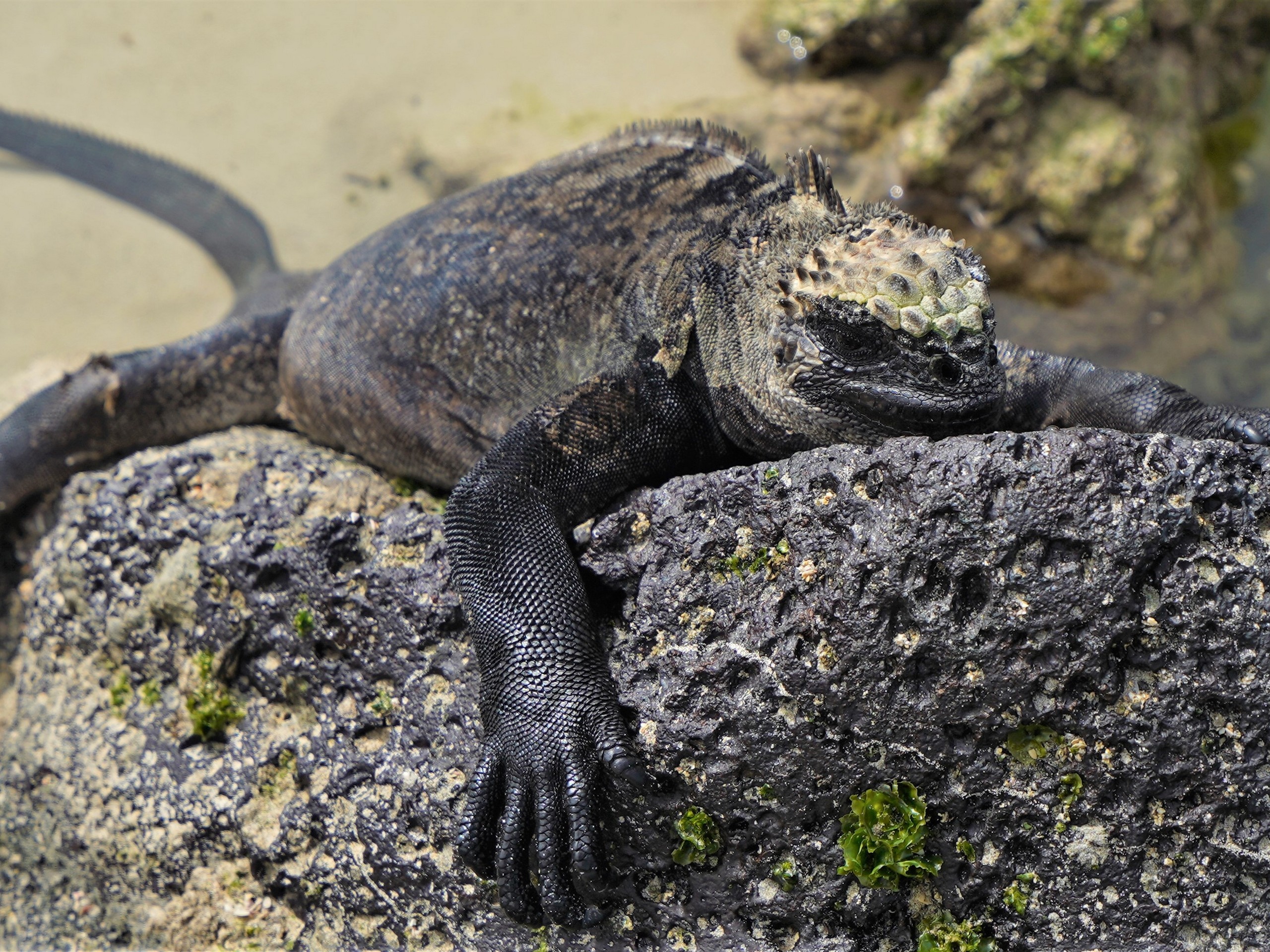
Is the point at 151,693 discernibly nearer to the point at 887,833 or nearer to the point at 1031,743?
the point at 887,833

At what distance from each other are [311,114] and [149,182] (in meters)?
1.49

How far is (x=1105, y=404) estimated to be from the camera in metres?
2.82

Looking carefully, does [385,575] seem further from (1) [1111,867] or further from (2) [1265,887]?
(2) [1265,887]

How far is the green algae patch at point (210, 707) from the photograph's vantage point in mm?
3096

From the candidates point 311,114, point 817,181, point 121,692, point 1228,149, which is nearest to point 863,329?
point 817,181

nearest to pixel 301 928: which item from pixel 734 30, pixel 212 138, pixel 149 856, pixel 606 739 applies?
pixel 149 856

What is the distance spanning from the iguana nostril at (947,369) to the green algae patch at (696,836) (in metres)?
1.11

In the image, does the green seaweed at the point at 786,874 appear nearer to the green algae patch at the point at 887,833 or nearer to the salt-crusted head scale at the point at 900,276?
the green algae patch at the point at 887,833

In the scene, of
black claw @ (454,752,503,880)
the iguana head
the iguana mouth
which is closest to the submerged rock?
the iguana head

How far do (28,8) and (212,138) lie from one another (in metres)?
2.27

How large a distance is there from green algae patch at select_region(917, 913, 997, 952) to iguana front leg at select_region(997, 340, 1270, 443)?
4.22ft

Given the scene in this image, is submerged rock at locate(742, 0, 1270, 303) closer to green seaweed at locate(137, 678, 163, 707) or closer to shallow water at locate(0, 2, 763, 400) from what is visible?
shallow water at locate(0, 2, 763, 400)

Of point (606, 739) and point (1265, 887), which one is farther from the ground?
point (606, 739)

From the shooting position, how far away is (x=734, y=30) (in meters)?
7.69
